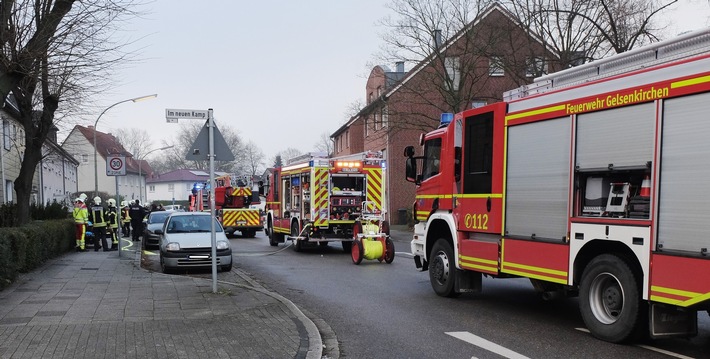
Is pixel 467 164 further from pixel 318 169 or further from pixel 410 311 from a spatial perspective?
pixel 318 169

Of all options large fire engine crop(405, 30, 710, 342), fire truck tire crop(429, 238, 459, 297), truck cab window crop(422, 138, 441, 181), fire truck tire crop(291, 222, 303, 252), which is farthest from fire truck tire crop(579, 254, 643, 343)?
fire truck tire crop(291, 222, 303, 252)

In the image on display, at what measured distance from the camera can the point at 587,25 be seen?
21844mm

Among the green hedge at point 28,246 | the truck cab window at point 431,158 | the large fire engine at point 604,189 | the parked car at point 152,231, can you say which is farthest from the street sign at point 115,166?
the large fire engine at point 604,189

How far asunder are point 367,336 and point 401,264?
7861 mm

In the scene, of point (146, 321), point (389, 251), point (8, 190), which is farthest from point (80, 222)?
point (8, 190)

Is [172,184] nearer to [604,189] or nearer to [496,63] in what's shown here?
[496,63]

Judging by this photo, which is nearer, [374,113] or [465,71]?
[465,71]

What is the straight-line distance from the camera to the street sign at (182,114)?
30.3ft

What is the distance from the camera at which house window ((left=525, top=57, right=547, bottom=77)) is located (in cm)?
2267

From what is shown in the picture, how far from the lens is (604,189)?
641 cm

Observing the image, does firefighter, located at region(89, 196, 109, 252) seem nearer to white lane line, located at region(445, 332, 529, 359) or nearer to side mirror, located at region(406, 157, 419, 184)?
side mirror, located at region(406, 157, 419, 184)

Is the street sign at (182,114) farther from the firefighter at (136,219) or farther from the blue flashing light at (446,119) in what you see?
the firefighter at (136,219)

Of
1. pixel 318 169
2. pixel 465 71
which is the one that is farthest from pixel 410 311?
pixel 465 71

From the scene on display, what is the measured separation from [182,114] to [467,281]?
5101 millimetres
